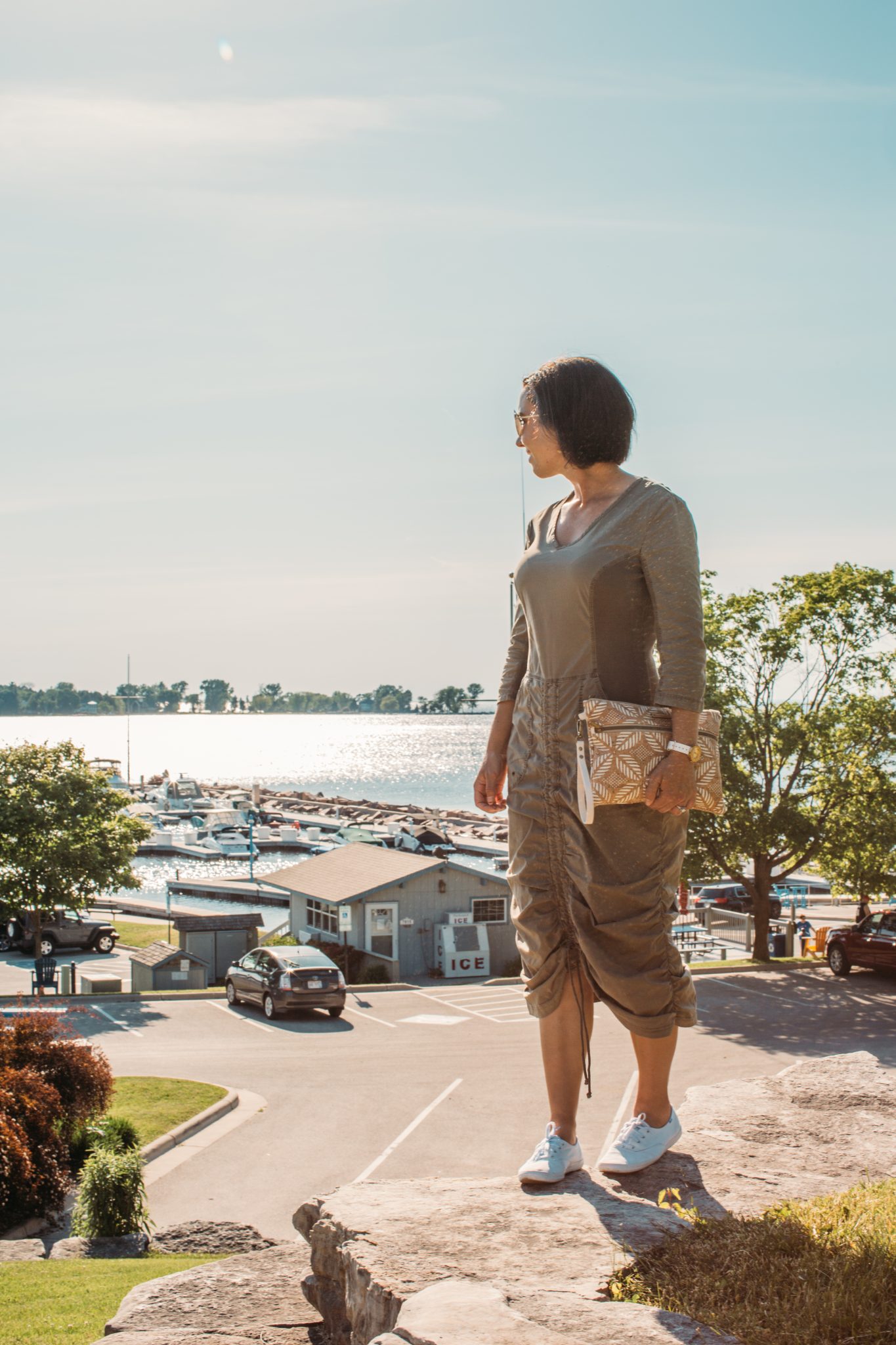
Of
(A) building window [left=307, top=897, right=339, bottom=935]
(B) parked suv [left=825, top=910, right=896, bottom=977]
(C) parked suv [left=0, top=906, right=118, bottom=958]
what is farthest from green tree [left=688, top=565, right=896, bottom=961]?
(C) parked suv [left=0, top=906, right=118, bottom=958]

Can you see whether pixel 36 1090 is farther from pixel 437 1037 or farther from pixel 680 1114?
pixel 437 1037

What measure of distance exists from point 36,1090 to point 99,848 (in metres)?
21.5

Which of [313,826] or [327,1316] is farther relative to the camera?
[313,826]

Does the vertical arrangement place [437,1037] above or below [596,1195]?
below

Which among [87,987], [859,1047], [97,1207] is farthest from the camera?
[87,987]

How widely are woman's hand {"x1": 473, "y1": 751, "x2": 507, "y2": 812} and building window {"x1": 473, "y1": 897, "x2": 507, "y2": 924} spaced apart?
1281 inches

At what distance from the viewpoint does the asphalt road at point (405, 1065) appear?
13055 millimetres

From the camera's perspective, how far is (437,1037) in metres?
22.7

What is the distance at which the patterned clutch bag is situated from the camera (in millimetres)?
3766

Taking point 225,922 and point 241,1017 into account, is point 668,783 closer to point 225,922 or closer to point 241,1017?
point 241,1017

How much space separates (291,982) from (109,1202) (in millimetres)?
14875

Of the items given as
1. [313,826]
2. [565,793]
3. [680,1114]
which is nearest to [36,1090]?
[680,1114]

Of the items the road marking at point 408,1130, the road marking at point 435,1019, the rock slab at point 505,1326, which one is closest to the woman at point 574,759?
the rock slab at point 505,1326

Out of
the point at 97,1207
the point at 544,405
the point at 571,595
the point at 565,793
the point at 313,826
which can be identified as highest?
A: the point at 544,405
